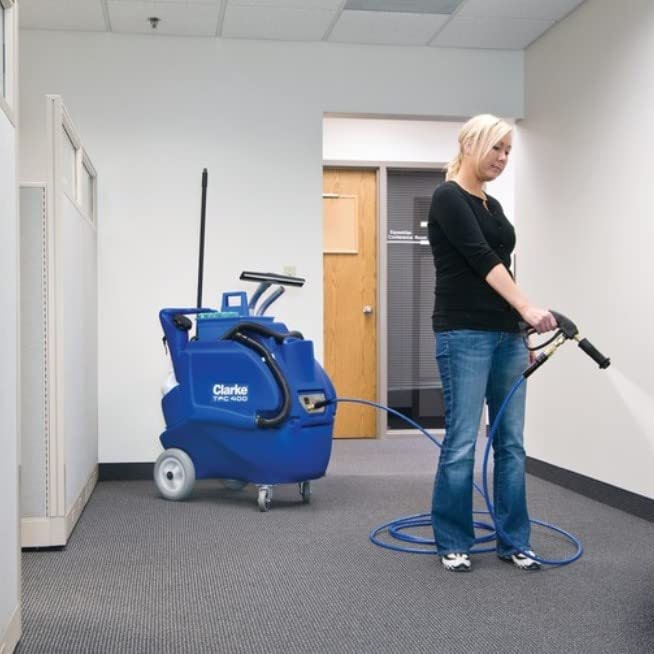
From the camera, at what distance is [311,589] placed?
2373mm

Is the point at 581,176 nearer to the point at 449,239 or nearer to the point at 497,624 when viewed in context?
the point at 449,239

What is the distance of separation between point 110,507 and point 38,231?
1261 millimetres

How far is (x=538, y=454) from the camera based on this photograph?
4461mm

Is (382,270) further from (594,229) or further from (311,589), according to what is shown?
(311,589)

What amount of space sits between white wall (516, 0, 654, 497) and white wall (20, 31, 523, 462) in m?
0.70

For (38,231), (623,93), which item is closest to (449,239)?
(38,231)

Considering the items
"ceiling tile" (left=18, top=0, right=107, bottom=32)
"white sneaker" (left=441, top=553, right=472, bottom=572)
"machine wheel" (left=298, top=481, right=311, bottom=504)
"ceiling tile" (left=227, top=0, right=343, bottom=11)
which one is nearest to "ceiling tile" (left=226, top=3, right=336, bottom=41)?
"ceiling tile" (left=227, top=0, right=343, bottom=11)

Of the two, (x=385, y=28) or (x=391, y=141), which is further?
(x=391, y=141)

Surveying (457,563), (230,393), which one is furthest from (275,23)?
(457,563)

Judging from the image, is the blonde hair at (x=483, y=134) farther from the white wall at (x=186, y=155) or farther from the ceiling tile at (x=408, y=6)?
the white wall at (x=186, y=155)

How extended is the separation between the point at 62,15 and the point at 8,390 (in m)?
2.79

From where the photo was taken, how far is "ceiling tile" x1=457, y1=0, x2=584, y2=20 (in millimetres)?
4008

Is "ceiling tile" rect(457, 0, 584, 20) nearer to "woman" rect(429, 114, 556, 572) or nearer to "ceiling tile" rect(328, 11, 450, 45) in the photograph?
"ceiling tile" rect(328, 11, 450, 45)

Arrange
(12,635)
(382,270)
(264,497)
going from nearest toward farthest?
(12,635)
(264,497)
(382,270)
